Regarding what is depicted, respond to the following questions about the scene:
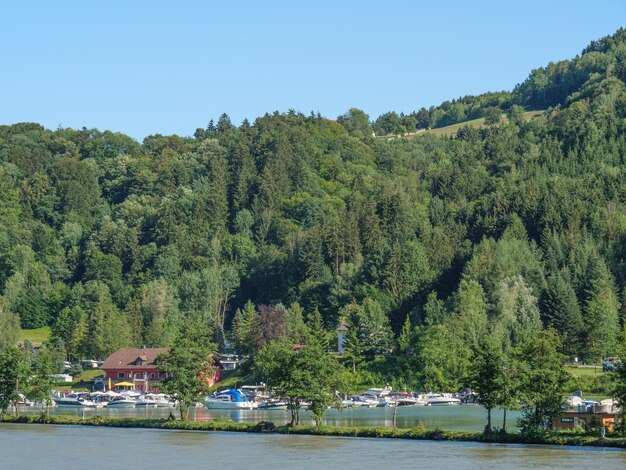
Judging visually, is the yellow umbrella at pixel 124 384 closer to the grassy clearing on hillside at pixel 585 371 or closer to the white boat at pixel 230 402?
the white boat at pixel 230 402

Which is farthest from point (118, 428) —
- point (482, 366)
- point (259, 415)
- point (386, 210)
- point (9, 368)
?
point (386, 210)

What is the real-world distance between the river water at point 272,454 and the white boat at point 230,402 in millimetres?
38349

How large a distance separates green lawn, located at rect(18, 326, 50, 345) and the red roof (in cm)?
2738

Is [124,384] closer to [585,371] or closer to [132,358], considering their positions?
[132,358]

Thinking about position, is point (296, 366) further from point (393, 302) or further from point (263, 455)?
point (393, 302)

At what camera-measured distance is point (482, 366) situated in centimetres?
6988

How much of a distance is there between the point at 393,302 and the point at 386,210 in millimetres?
35905

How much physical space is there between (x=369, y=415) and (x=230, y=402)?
2137 cm

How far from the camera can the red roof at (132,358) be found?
146 meters

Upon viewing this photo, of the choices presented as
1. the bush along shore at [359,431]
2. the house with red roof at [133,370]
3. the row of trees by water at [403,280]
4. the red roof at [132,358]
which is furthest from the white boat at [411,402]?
the red roof at [132,358]

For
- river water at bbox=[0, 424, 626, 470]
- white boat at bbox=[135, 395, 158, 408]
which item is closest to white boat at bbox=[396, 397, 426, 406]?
white boat at bbox=[135, 395, 158, 408]

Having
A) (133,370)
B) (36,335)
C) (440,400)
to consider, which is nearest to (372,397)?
(440,400)

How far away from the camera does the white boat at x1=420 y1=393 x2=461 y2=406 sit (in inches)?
4476

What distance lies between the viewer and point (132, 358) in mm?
147875
